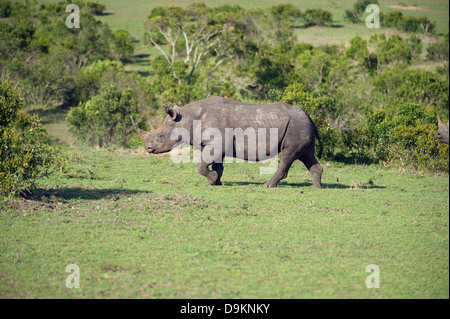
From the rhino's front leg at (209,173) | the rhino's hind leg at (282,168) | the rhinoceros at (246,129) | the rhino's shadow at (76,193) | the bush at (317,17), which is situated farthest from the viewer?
the bush at (317,17)

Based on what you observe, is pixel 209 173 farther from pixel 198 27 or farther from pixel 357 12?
pixel 357 12

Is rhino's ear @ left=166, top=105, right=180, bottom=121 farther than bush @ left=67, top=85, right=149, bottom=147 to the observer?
No

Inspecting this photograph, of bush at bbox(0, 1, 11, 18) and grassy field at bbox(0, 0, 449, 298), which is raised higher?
bush at bbox(0, 1, 11, 18)

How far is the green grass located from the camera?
8.16m

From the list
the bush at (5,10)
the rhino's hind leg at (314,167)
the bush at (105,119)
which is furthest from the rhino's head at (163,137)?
the bush at (5,10)

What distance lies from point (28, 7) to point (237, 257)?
2455 inches

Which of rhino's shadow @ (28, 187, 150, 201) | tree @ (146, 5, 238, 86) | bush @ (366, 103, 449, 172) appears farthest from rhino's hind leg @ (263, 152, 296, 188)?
tree @ (146, 5, 238, 86)

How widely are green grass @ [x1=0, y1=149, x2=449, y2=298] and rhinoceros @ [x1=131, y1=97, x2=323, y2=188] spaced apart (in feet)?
2.73

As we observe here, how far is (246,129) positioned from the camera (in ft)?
46.9

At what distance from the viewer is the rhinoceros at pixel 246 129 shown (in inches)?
562

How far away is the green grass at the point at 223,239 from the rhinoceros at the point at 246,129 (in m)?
0.83

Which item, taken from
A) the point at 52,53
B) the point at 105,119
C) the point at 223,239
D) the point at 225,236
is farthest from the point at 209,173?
the point at 52,53

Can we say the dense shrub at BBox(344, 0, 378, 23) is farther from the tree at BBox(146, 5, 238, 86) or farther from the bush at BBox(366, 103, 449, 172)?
the bush at BBox(366, 103, 449, 172)

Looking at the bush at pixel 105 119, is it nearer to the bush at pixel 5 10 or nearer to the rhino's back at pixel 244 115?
the rhino's back at pixel 244 115
